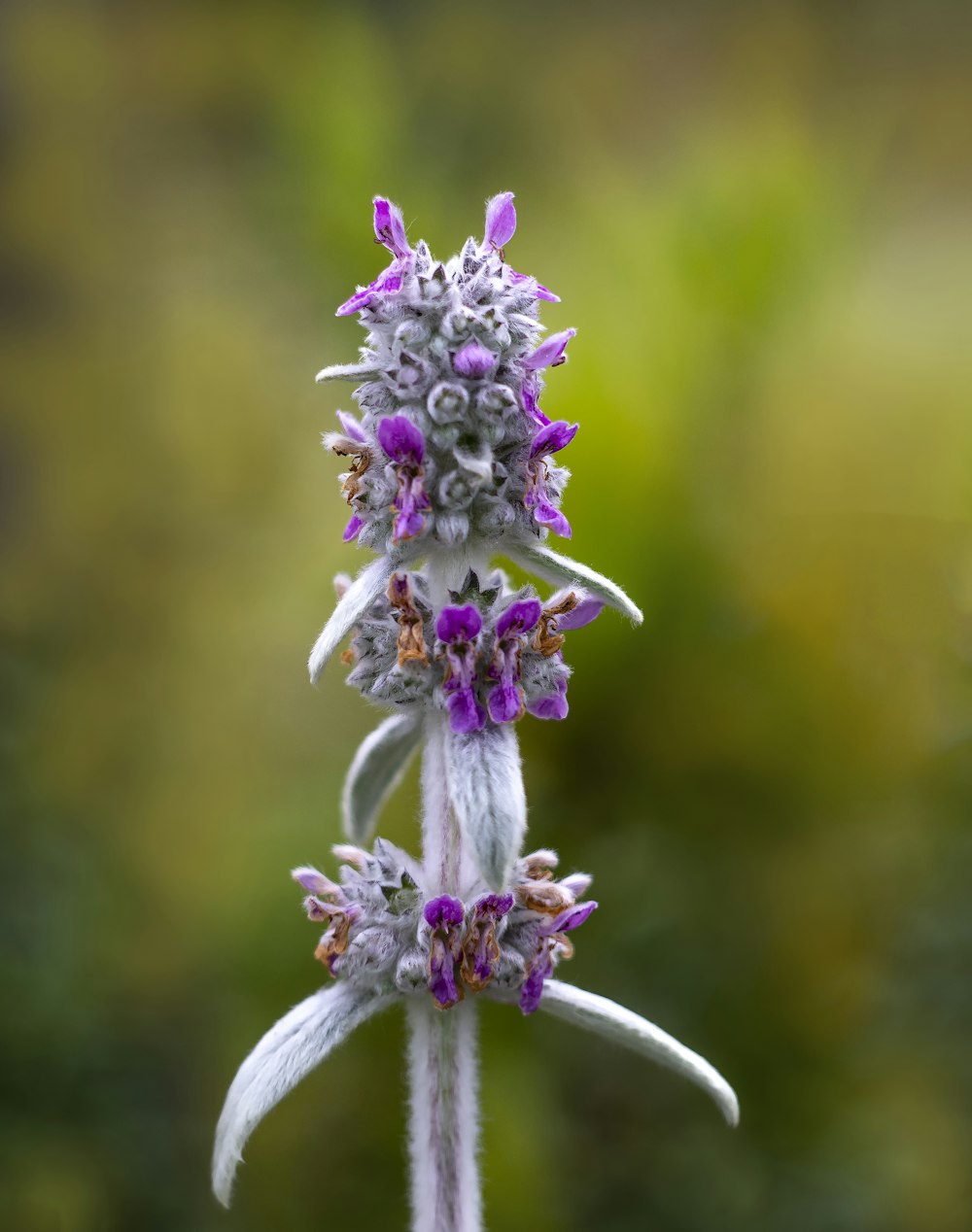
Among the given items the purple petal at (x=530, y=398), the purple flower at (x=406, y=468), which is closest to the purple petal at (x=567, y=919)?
the purple flower at (x=406, y=468)

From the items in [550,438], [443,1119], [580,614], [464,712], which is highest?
[550,438]

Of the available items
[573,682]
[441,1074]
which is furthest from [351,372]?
[573,682]

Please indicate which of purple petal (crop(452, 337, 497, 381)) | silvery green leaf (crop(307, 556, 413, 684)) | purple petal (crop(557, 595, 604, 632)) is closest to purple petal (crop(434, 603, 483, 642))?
silvery green leaf (crop(307, 556, 413, 684))

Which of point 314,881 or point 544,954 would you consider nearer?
Answer: point 544,954

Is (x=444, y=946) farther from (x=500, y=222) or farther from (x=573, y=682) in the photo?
(x=573, y=682)

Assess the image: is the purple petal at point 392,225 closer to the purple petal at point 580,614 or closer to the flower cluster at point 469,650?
the flower cluster at point 469,650

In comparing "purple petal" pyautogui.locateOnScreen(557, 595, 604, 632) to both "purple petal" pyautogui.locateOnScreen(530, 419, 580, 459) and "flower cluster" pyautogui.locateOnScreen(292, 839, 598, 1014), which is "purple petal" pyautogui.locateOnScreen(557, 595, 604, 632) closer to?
"purple petal" pyautogui.locateOnScreen(530, 419, 580, 459)

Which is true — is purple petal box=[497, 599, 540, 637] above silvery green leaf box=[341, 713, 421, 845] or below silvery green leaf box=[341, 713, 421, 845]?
below

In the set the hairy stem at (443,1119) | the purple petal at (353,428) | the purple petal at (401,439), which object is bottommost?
the hairy stem at (443,1119)
